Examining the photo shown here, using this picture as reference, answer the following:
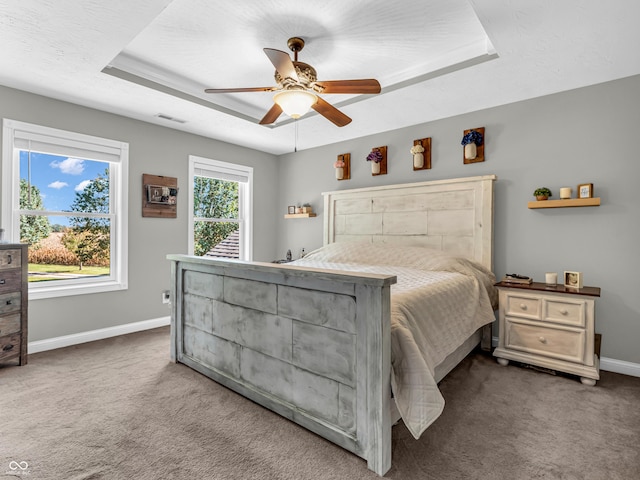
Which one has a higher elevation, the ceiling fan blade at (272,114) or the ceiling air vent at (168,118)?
the ceiling air vent at (168,118)

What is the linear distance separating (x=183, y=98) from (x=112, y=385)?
2.50 metres

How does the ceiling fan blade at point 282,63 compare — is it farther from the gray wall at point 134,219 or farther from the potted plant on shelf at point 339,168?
the gray wall at point 134,219

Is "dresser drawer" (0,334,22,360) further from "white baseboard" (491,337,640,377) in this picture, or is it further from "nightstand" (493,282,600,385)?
"white baseboard" (491,337,640,377)

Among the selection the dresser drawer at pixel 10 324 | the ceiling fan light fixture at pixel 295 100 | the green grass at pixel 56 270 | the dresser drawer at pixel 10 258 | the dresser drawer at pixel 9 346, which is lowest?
the dresser drawer at pixel 9 346

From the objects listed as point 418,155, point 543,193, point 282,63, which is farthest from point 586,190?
point 282,63

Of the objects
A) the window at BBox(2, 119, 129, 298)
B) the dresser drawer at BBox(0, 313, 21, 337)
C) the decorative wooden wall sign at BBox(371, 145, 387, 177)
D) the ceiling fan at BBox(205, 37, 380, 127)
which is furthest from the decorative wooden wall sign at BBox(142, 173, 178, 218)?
the decorative wooden wall sign at BBox(371, 145, 387, 177)

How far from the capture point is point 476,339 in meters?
2.97

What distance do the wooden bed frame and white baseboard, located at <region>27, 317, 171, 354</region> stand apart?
3.90ft

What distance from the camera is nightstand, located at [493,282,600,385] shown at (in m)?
2.40

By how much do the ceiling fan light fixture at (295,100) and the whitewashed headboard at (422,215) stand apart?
73.0 inches

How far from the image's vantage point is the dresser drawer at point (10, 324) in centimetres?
258

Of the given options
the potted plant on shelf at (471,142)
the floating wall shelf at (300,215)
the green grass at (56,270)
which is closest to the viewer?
the green grass at (56,270)

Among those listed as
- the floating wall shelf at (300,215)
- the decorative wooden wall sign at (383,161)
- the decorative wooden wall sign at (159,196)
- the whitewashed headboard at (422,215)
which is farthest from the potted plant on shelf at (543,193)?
the decorative wooden wall sign at (159,196)

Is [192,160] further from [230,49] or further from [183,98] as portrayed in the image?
[230,49]
